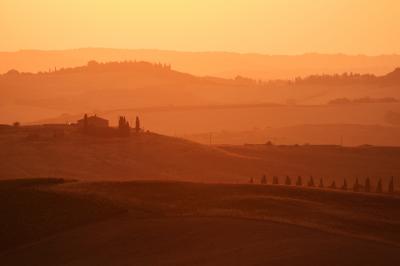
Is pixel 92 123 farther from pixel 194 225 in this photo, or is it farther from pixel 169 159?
pixel 194 225

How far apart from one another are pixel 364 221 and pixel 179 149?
57.9m

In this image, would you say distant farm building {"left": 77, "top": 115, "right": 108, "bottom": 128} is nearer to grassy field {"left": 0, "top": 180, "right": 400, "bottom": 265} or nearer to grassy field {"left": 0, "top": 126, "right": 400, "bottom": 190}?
grassy field {"left": 0, "top": 126, "right": 400, "bottom": 190}

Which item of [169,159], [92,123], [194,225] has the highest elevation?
[92,123]

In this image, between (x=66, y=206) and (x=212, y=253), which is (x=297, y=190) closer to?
(x=66, y=206)

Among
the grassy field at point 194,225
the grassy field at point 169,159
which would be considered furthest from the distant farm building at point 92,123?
the grassy field at point 194,225

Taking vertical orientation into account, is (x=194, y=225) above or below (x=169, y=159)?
above

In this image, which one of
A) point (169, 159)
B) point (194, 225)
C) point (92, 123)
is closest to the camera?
point (194, 225)

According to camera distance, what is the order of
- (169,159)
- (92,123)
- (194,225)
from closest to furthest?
(194,225)
(169,159)
(92,123)

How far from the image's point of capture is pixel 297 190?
139 feet

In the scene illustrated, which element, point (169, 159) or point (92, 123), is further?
point (92, 123)

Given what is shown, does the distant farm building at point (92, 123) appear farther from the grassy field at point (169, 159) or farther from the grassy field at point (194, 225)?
the grassy field at point (194, 225)

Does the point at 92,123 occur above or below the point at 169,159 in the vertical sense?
above

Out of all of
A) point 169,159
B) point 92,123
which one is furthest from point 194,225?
point 92,123

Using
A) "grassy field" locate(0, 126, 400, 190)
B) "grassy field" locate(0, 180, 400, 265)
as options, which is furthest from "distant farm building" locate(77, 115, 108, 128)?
"grassy field" locate(0, 180, 400, 265)
